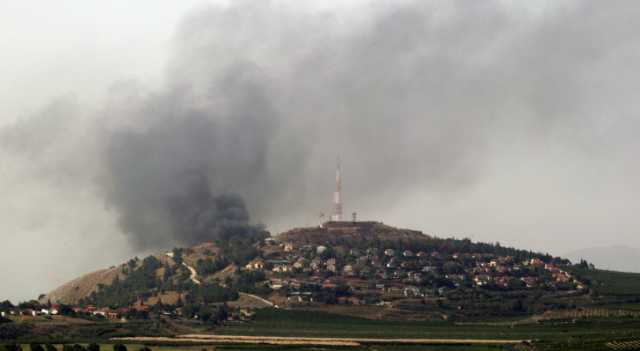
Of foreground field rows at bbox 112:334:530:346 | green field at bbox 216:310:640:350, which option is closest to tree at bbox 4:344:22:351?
foreground field rows at bbox 112:334:530:346

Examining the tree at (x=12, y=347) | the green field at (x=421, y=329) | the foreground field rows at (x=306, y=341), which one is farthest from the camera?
the green field at (x=421, y=329)

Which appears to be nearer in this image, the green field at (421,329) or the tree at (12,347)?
the tree at (12,347)

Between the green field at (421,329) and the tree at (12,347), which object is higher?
the green field at (421,329)

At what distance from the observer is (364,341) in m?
166

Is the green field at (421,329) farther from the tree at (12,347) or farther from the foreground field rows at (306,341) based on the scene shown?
the tree at (12,347)

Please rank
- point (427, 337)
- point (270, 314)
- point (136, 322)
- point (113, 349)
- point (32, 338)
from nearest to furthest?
point (113, 349) → point (32, 338) → point (427, 337) → point (136, 322) → point (270, 314)

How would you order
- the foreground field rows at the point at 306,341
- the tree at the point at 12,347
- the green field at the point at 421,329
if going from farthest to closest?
→ 1. the green field at the point at 421,329
2. the foreground field rows at the point at 306,341
3. the tree at the point at 12,347

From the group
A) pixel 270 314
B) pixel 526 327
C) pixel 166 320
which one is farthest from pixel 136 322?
pixel 526 327

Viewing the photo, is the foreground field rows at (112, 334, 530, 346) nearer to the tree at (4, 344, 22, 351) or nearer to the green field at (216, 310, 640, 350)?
the green field at (216, 310, 640, 350)

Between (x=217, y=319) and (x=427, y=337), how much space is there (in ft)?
129

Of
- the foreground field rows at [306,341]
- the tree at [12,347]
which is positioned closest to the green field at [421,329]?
the foreground field rows at [306,341]

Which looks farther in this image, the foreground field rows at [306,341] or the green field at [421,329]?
the green field at [421,329]

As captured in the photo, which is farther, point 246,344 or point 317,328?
point 317,328

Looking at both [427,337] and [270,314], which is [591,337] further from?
[270,314]
